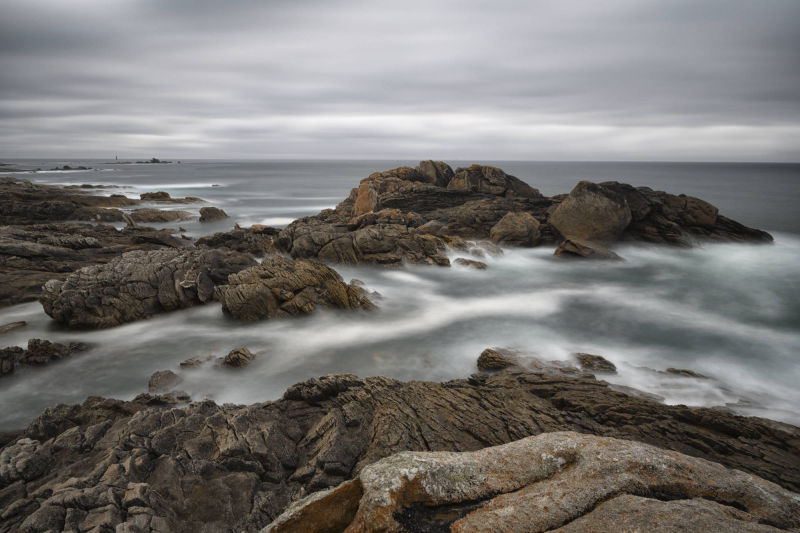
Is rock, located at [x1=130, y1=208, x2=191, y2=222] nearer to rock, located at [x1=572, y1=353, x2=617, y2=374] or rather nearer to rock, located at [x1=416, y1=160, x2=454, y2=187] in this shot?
rock, located at [x1=416, y1=160, x2=454, y2=187]

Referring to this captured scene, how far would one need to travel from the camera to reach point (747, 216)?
42156 millimetres

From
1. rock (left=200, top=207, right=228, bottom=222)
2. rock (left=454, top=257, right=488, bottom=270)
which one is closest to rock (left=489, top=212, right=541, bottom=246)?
rock (left=454, top=257, right=488, bottom=270)

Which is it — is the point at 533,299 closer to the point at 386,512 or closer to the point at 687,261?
the point at 687,261

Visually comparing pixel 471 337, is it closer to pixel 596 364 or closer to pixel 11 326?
pixel 596 364

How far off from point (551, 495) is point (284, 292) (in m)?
13.1

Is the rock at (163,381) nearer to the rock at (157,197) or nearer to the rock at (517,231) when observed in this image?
the rock at (517,231)

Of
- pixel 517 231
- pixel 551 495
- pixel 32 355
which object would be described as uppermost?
pixel 517 231

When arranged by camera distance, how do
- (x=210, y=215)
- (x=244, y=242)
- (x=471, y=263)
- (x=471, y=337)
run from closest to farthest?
(x=471, y=337) → (x=471, y=263) → (x=244, y=242) → (x=210, y=215)

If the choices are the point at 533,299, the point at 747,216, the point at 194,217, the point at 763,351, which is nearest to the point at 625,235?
the point at 533,299

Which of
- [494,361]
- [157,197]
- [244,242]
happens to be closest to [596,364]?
[494,361]

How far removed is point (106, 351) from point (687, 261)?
2896cm

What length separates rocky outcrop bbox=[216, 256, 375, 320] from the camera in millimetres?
14531

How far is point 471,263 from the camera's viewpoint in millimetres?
22859

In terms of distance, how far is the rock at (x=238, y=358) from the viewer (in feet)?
37.1
